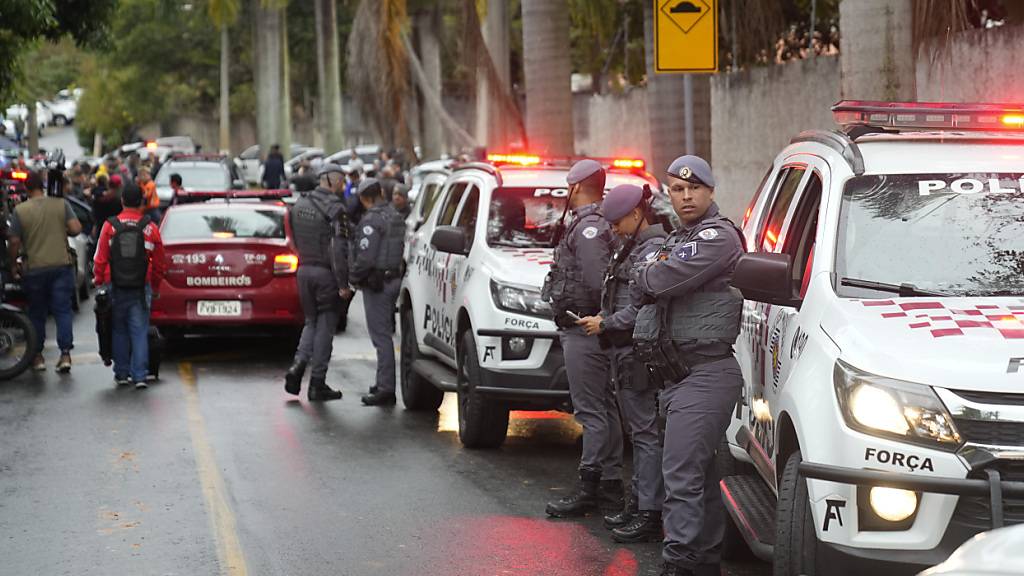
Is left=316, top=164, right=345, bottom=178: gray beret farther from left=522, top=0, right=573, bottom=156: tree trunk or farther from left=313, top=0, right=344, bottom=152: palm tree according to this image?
left=313, top=0, right=344, bottom=152: palm tree

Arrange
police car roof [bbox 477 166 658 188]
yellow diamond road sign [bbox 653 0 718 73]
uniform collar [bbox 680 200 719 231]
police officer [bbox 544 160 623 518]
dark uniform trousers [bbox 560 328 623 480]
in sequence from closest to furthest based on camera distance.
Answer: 1. uniform collar [bbox 680 200 719 231]
2. police officer [bbox 544 160 623 518]
3. dark uniform trousers [bbox 560 328 623 480]
4. police car roof [bbox 477 166 658 188]
5. yellow diamond road sign [bbox 653 0 718 73]

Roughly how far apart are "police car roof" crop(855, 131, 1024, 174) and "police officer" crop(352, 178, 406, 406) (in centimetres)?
630

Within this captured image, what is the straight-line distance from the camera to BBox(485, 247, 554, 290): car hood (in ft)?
34.9

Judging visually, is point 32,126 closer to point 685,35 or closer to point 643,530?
point 685,35

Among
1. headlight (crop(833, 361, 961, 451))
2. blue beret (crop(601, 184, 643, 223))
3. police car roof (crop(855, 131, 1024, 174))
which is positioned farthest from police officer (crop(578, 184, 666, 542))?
headlight (crop(833, 361, 961, 451))

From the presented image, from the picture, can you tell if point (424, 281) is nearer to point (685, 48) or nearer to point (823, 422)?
point (685, 48)

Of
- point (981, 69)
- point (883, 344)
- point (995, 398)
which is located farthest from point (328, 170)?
point (995, 398)

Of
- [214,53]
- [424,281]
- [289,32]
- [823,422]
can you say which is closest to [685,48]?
[424,281]

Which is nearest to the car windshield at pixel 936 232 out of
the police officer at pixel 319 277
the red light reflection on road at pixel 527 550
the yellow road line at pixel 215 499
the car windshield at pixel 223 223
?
the red light reflection on road at pixel 527 550

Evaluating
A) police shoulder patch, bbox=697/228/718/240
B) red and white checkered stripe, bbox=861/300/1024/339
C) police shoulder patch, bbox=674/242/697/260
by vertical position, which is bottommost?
red and white checkered stripe, bbox=861/300/1024/339

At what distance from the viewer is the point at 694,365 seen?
701cm

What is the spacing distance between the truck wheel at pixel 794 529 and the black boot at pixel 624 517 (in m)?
2.27

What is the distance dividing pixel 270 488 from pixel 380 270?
361cm

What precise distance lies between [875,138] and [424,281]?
6081mm
